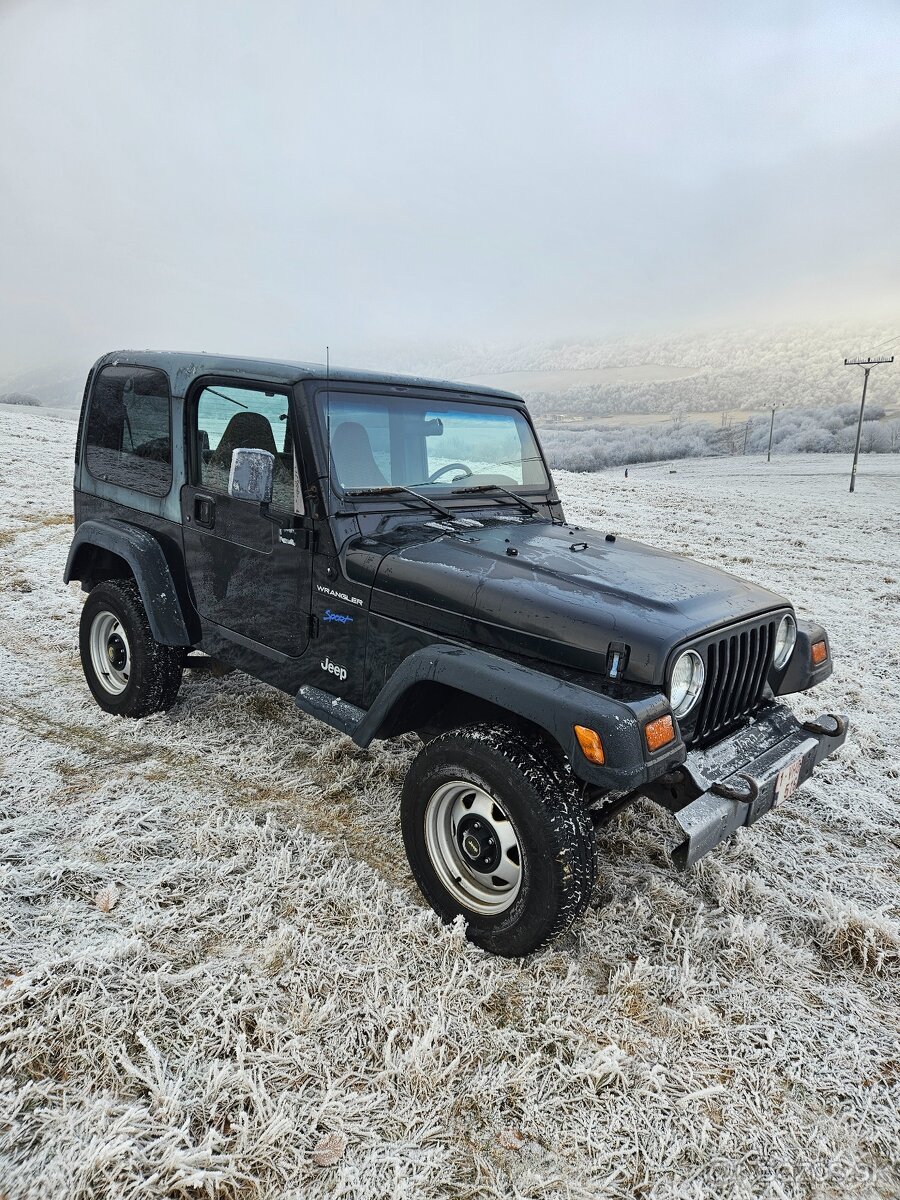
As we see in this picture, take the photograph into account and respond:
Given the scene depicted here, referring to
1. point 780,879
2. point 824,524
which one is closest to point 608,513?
point 824,524

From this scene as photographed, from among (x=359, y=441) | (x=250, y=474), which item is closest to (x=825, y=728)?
(x=359, y=441)

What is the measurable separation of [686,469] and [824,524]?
30440mm

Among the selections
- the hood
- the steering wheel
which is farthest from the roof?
the hood

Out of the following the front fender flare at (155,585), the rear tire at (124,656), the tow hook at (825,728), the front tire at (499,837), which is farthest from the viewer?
the rear tire at (124,656)

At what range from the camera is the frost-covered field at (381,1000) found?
2.03 meters

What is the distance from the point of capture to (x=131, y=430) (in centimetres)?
435

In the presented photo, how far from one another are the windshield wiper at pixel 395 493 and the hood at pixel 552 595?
0.16m

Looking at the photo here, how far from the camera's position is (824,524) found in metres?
16.2

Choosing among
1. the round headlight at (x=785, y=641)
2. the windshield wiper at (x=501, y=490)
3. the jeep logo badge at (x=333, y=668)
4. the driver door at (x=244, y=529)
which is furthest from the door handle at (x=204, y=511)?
the round headlight at (x=785, y=641)

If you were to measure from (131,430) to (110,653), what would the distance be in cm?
141

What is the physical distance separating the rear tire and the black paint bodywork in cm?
29

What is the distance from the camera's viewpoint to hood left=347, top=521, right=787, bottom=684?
8.55ft

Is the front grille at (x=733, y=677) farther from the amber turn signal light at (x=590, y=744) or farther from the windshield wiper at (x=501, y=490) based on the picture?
the windshield wiper at (x=501, y=490)

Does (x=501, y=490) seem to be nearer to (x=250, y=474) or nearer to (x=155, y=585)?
(x=250, y=474)
